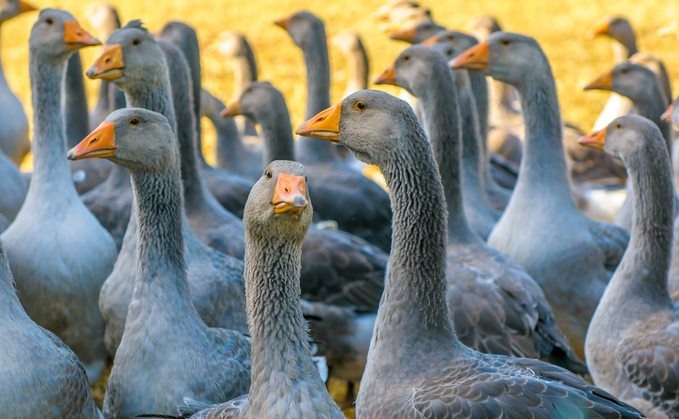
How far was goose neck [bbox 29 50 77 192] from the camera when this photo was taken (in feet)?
18.3

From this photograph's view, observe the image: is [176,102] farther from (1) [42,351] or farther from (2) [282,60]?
(2) [282,60]

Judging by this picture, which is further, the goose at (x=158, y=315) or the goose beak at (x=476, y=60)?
the goose beak at (x=476, y=60)

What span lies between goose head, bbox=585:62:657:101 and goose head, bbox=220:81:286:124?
115 inches

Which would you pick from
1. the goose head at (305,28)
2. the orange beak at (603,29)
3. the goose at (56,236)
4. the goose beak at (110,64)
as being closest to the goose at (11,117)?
the goose head at (305,28)

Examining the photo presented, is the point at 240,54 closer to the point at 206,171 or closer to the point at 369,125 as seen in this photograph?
Answer: the point at 206,171

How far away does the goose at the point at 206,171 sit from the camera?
24.0 ft

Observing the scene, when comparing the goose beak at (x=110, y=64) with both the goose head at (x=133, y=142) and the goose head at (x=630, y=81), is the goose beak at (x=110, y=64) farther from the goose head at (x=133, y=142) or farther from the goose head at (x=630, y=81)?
the goose head at (x=630, y=81)

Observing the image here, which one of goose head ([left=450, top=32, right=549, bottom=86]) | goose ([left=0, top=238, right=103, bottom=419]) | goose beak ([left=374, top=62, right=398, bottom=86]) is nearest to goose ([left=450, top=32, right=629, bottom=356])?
goose head ([left=450, top=32, right=549, bottom=86])

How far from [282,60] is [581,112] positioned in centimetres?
798

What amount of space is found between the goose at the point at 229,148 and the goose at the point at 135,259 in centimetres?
374

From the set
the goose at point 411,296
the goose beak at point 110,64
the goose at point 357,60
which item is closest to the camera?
the goose at point 411,296

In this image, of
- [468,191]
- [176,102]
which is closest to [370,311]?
[468,191]

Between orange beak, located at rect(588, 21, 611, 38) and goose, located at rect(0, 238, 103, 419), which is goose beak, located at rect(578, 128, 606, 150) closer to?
goose, located at rect(0, 238, 103, 419)

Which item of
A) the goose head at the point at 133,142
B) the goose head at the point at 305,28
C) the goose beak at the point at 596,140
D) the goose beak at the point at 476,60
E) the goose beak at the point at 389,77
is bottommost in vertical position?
the goose beak at the point at 596,140
